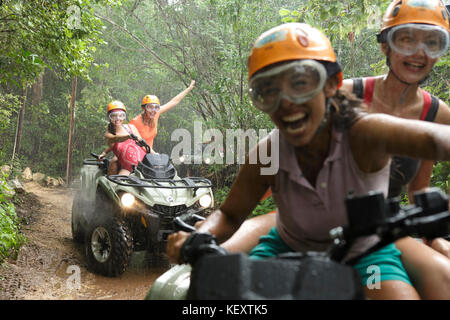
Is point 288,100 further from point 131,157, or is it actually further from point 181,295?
point 131,157

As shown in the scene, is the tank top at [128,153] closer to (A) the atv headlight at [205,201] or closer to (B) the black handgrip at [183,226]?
(A) the atv headlight at [205,201]

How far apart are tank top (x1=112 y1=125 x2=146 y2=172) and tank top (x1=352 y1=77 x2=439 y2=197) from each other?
13.2 ft

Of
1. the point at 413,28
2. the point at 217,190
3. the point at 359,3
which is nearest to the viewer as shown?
the point at 413,28

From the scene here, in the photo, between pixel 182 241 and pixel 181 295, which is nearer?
pixel 182 241

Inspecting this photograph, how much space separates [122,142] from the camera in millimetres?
6141

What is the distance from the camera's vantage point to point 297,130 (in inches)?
61.0

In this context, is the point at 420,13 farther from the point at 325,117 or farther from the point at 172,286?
the point at 172,286

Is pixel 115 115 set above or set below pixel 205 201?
above

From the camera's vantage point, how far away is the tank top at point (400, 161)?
7.00ft

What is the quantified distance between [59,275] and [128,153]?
1.76 meters

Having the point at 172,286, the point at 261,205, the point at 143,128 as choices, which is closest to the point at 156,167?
the point at 143,128
